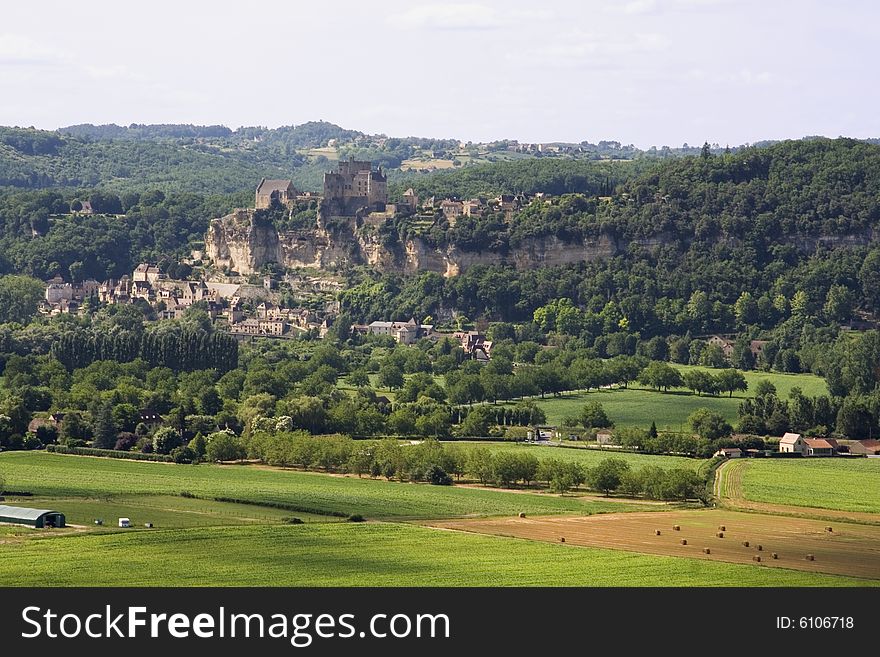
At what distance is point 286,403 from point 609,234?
2291 inches

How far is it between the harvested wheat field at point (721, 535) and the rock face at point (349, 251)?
79.5 metres

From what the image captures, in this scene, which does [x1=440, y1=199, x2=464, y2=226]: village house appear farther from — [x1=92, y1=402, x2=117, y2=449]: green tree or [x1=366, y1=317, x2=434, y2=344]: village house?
[x1=92, y1=402, x2=117, y2=449]: green tree

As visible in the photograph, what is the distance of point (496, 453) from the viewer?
287ft

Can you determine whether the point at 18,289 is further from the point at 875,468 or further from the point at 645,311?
the point at 875,468

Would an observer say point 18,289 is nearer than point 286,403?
No

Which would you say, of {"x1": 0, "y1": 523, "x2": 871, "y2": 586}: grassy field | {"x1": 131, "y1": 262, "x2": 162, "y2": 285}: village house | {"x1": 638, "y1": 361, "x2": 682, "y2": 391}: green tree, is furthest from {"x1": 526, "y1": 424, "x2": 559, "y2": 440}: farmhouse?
{"x1": 131, "y1": 262, "x2": 162, "y2": 285}: village house

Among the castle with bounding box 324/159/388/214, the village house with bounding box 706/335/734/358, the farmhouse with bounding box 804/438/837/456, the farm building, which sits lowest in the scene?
the farmhouse with bounding box 804/438/837/456

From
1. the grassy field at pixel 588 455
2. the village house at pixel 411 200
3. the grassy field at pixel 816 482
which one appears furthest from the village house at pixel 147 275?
the grassy field at pixel 816 482

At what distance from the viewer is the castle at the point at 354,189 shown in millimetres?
163000

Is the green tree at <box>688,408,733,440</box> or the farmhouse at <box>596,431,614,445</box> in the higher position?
the green tree at <box>688,408,733,440</box>

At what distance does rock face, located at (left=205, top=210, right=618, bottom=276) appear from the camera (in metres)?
152

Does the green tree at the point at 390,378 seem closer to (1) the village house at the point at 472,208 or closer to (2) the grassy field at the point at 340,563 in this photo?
(1) the village house at the point at 472,208

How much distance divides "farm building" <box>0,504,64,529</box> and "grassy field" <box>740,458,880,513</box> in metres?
28.5
